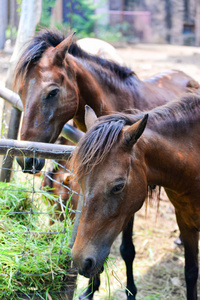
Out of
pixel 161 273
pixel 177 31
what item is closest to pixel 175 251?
pixel 161 273

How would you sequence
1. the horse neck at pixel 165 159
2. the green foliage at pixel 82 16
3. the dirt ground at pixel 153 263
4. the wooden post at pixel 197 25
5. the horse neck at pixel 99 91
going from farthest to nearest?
the wooden post at pixel 197 25 < the green foliage at pixel 82 16 < the dirt ground at pixel 153 263 < the horse neck at pixel 99 91 < the horse neck at pixel 165 159

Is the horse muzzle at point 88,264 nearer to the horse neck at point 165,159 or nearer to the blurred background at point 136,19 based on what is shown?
the horse neck at point 165,159

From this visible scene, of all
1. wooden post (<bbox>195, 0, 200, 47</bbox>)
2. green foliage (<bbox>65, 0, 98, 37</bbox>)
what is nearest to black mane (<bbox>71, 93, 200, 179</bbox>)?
green foliage (<bbox>65, 0, 98, 37</bbox>)

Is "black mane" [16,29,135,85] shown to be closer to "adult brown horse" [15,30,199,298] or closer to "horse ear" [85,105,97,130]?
"adult brown horse" [15,30,199,298]

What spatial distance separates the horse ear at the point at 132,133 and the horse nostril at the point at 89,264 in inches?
24.2

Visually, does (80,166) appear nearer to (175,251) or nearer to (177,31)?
(175,251)

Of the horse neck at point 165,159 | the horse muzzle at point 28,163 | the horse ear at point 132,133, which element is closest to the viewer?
the horse ear at point 132,133

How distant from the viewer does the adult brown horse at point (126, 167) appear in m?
1.83

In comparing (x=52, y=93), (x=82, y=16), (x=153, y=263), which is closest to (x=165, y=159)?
(x=52, y=93)

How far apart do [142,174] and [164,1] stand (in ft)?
49.4

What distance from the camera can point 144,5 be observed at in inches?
609

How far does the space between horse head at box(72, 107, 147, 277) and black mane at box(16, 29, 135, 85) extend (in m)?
1.19

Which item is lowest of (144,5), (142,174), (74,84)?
(142,174)

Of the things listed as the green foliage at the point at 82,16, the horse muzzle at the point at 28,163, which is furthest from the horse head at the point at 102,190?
the green foliage at the point at 82,16
